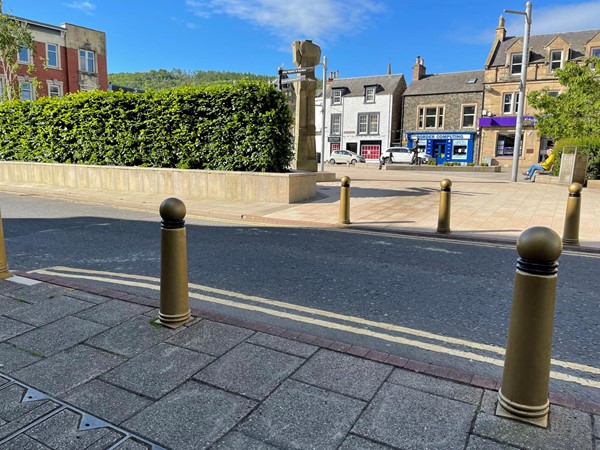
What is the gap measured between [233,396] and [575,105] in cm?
2463

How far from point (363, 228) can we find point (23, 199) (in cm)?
1085

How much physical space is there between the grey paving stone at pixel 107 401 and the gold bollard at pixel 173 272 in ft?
2.96

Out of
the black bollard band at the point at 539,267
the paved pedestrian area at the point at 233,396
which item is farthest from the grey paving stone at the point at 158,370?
the black bollard band at the point at 539,267

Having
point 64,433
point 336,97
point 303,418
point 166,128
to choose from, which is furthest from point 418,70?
point 64,433

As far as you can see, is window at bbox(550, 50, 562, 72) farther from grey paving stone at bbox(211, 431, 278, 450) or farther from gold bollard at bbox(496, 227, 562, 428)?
grey paving stone at bbox(211, 431, 278, 450)

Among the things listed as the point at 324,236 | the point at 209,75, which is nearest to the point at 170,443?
the point at 324,236

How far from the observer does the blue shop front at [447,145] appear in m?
44.2

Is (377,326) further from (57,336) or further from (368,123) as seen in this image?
(368,123)

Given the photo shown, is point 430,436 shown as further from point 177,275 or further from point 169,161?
point 169,161

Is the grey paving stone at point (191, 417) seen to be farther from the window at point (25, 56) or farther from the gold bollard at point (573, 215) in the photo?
the window at point (25, 56)

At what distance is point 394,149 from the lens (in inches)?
1694

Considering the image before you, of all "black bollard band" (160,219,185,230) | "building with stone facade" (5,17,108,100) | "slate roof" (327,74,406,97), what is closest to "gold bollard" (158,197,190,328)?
"black bollard band" (160,219,185,230)

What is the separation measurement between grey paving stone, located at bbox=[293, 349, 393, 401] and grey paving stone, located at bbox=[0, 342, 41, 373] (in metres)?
1.88

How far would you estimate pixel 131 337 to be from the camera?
3.47m
